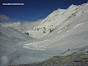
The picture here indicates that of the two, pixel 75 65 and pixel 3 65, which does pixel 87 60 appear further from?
Result: pixel 3 65

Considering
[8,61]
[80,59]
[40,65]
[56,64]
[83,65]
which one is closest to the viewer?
[83,65]

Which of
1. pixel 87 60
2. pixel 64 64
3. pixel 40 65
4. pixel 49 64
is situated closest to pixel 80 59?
pixel 87 60

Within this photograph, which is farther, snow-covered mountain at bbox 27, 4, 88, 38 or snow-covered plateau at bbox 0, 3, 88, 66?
snow-covered mountain at bbox 27, 4, 88, 38

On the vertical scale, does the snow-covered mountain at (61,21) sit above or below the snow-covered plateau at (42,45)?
above

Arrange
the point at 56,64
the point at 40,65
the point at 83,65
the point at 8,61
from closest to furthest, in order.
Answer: the point at 83,65 → the point at 56,64 → the point at 40,65 → the point at 8,61

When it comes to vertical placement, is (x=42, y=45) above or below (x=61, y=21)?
below

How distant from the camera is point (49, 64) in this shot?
10.4 meters

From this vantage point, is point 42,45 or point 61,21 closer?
point 42,45

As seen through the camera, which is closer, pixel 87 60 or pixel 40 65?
pixel 87 60

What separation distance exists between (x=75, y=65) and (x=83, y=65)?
0.65 meters

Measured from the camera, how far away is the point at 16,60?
15.1 m

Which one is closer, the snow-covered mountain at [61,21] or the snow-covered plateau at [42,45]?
the snow-covered plateau at [42,45]

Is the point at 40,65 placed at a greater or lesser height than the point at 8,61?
lesser

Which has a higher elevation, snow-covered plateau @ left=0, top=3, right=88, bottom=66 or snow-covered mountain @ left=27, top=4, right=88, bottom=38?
snow-covered mountain @ left=27, top=4, right=88, bottom=38
